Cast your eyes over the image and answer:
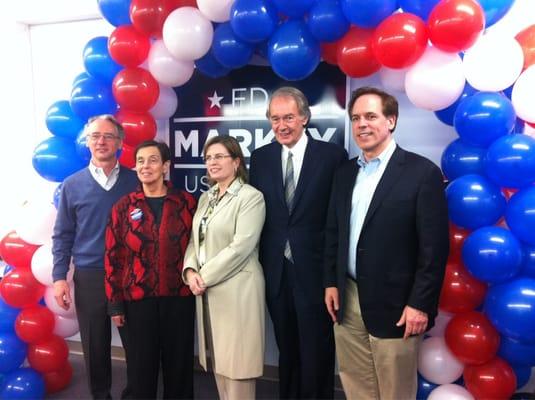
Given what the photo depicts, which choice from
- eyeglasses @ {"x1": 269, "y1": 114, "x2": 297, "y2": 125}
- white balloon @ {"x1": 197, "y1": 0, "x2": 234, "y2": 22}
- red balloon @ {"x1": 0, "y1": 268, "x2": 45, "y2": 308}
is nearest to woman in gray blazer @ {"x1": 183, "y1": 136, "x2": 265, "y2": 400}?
eyeglasses @ {"x1": 269, "y1": 114, "x2": 297, "y2": 125}

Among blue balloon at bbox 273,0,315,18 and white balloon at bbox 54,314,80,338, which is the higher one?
blue balloon at bbox 273,0,315,18

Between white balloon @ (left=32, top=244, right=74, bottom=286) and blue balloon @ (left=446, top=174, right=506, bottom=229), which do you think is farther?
white balloon @ (left=32, top=244, right=74, bottom=286)

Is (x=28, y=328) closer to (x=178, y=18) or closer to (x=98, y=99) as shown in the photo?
(x=98, y=99)

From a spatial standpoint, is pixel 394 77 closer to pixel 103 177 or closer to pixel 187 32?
pixel 187 32

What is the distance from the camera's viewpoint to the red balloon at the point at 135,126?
7.64ft

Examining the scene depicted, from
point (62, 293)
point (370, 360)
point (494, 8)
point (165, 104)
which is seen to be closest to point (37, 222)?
point (62, 293)

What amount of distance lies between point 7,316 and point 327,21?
243 cm

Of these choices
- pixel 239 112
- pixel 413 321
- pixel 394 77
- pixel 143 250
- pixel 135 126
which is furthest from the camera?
pixel 239 112

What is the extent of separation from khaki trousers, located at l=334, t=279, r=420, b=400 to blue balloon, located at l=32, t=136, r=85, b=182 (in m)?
1.70

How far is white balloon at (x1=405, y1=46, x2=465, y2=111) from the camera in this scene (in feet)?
5.83

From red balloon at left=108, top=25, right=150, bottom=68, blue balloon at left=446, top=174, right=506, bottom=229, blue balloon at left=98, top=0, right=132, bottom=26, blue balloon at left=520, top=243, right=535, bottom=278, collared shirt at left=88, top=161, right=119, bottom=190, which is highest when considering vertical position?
blue balloon at left=98, top=0, right=132, bottom=26

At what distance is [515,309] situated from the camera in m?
1.69

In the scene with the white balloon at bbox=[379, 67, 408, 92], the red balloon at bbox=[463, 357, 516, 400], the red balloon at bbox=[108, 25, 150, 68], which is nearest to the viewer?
the red balloon at bbox=[463, 357, 516, 400]

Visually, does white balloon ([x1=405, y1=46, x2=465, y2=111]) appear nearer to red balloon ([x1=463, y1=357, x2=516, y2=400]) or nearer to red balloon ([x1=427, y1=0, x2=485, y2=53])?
red balloon ([x1=427, y1=0, x2=485, y2=53])
